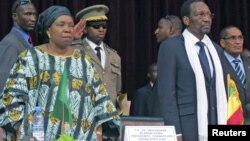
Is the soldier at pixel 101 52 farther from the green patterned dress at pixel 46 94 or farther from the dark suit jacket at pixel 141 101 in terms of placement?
the green patterned dress at pixel 46 94

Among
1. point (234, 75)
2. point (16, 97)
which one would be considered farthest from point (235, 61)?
point (16, 97)

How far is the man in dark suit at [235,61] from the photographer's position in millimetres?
7766

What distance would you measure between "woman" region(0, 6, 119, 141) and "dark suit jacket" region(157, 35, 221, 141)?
62 centimetres

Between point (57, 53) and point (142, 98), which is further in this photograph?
point (142, 98)

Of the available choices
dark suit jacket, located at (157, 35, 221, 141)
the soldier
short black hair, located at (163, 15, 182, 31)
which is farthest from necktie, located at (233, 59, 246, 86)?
dark suit jacket, located at (157, 35, 221, 141)

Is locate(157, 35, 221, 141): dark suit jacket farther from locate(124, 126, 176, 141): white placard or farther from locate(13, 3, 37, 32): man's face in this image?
locate(13, 3, 37, 32): man's face

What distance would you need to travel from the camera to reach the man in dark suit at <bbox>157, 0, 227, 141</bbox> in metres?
6.87

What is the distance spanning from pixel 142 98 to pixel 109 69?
131 cm

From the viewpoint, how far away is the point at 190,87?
272 inches

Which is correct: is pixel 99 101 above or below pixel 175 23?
below

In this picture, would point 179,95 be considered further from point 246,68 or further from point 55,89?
point 246,68

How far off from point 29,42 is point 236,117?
6.15 ft

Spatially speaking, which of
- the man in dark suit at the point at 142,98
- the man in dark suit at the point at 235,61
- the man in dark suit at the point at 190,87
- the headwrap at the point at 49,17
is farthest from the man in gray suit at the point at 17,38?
the man in dark suit at the point at 142,98

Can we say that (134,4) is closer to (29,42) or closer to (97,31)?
(97,31)
